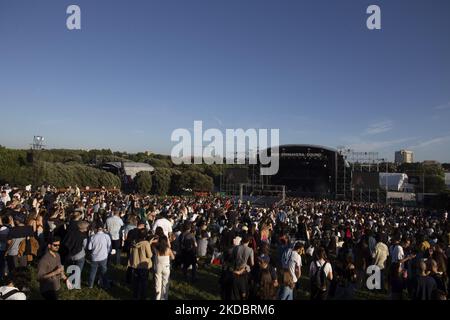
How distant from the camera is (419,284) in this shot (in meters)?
5.69

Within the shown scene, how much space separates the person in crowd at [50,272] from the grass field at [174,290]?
130cm

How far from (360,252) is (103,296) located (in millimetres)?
5688

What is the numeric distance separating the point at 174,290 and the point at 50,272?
2876mm

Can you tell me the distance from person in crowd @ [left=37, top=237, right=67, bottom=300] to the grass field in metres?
1.30

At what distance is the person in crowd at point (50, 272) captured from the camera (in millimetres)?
5406

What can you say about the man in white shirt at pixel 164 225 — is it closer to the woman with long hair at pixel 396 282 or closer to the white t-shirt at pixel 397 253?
the woman with long hair at pixel 396 282

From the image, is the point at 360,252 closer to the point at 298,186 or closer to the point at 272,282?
the point at 272,282

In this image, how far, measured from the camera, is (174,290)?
25.0 ft

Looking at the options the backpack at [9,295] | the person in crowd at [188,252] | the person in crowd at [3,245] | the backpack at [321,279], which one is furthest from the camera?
the person in crowd at [188,252]

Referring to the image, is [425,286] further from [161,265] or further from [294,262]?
[161,265]

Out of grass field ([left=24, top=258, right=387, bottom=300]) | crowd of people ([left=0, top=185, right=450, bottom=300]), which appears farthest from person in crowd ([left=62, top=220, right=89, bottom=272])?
grass field ([left=24, top=258, right=387, bottom=300])

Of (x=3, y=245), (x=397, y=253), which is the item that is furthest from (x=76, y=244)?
(x=397, y=253)

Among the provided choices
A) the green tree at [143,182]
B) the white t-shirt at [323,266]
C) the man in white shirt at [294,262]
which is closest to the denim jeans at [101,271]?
the man in white shirt at [294,262]
